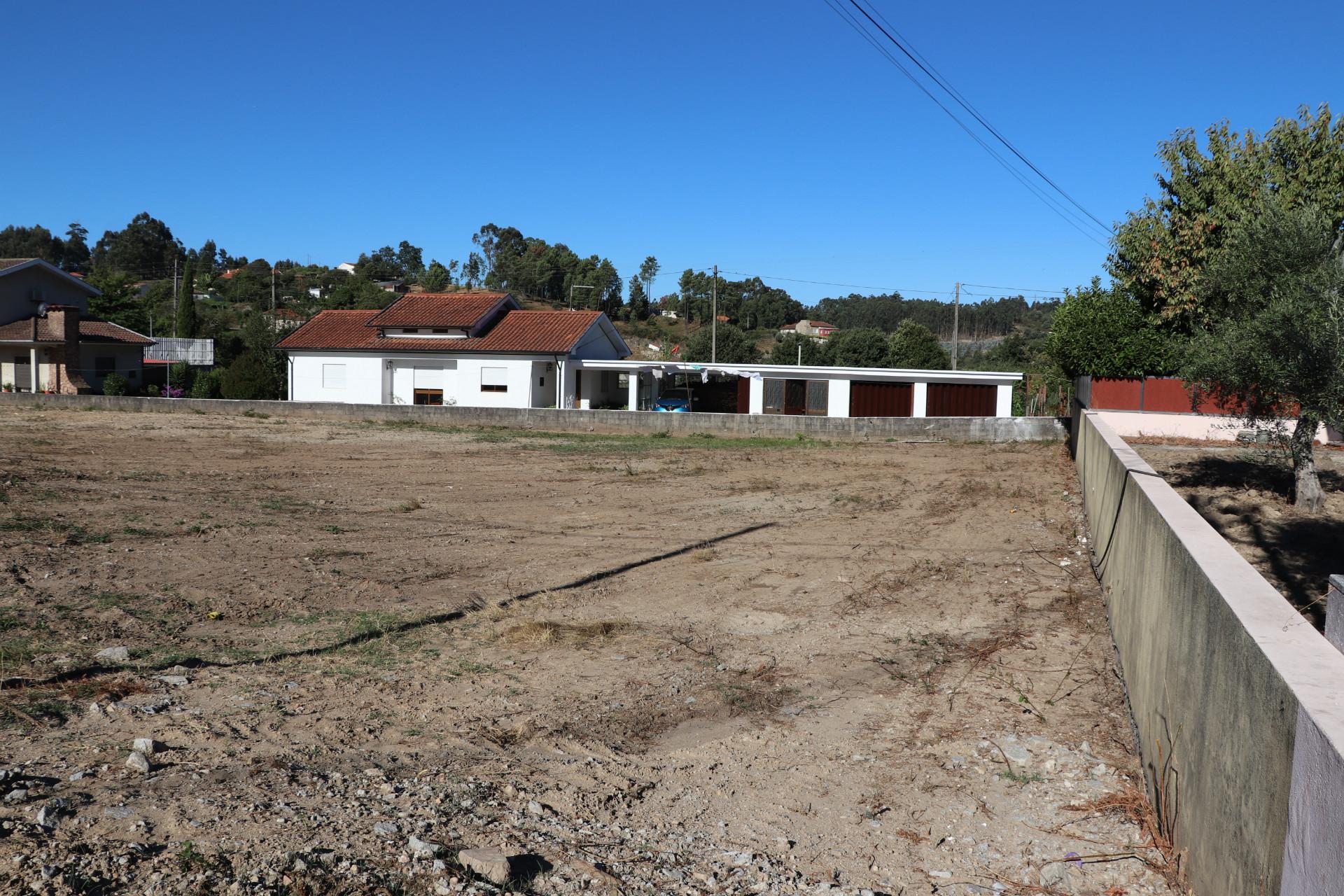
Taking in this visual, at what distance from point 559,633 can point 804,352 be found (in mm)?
62357

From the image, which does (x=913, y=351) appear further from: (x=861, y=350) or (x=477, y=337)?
(x=477, y=337)

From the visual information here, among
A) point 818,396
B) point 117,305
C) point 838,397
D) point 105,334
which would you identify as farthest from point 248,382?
point 838,397

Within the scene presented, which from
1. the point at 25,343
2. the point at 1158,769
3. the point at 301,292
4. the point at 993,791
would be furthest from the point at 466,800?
the point at 301,292

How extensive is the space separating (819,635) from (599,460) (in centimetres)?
1540

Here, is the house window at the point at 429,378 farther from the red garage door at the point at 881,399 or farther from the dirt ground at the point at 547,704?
the dirt ground at the point at 547,704

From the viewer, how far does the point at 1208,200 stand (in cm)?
2420

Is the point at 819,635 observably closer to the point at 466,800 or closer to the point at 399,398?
the point at 466,800

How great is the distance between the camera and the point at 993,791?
18.5 feet

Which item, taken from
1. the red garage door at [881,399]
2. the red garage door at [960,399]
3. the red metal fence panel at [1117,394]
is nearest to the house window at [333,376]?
the red garage door at [881,399]

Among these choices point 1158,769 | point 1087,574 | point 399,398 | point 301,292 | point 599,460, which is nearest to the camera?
point 1158,769

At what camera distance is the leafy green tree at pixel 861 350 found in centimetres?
6894

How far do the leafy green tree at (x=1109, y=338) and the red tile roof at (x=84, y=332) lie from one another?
42.0 meters

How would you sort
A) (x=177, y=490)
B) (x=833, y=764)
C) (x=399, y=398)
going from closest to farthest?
(x=833, y=764)
(x=177, y=490)
(x=399, y=398)

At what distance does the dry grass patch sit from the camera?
27.1 ft
